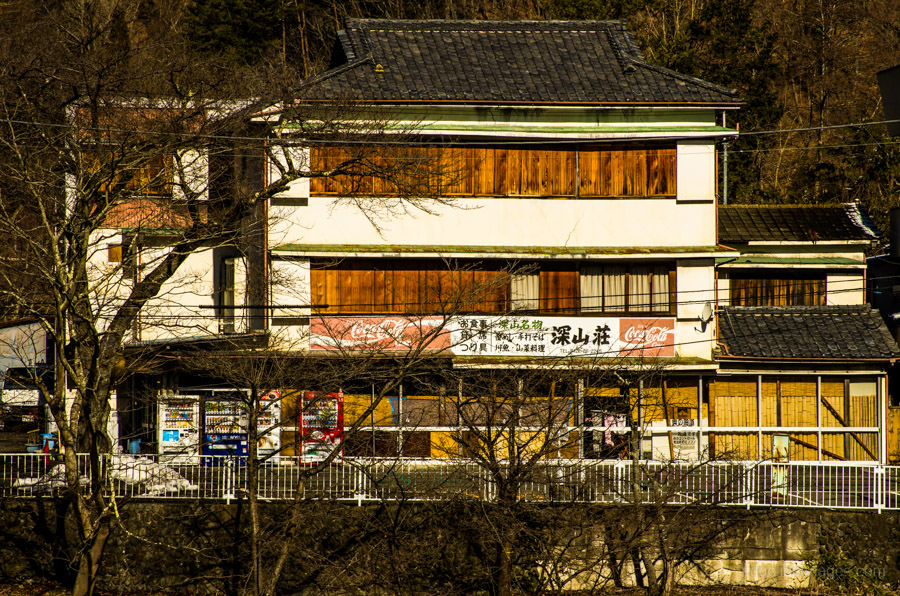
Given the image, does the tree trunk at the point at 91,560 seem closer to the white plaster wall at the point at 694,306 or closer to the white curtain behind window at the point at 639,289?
the white curtain behind window at the point at 639,289

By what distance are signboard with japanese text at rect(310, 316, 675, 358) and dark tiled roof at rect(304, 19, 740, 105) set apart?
17.2 feet

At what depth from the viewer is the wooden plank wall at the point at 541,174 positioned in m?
21.6

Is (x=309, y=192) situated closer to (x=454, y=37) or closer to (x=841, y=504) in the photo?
(x=454, y=37)

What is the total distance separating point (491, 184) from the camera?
22.0 m

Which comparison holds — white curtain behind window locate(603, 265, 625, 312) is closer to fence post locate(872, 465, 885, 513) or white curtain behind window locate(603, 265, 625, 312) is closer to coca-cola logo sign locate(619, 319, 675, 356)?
coca-cola logo sign locate(619, 319, 675, 356)

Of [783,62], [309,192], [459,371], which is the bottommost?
[459,371]

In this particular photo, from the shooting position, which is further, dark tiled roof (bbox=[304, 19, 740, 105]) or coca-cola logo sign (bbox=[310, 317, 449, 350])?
dark tiled roof (bbox=[304, 19, 740, 105])

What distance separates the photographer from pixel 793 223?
81.5 feet

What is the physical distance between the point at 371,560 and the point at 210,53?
22.5 m

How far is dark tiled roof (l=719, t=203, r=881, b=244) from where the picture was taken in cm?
2436

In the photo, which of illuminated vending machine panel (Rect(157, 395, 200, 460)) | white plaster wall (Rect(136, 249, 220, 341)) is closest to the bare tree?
white plaster wall (Rect(136, 249, 220, 341))

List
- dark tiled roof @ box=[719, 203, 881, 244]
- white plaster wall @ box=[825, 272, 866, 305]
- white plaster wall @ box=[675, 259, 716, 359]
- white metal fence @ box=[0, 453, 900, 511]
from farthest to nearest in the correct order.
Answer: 1. white plaster wall @ box=[825, 272, 866, 305]
2. dark tiled roof @ box=[719, 203, 881, 244]
3. white plaster wall @ box=[675, 259, 716, 359]
4. white metal fence @ box=[0, 453, 900, 511]

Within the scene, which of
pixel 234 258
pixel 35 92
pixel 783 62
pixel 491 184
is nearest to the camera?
pixel 35 92

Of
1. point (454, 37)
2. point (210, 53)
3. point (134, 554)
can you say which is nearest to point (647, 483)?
point (134, 554)
